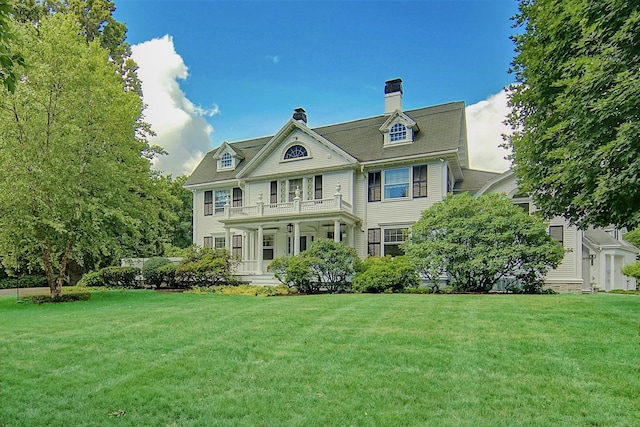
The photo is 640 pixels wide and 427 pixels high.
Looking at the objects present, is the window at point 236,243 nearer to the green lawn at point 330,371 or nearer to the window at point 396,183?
the window at point 396,183

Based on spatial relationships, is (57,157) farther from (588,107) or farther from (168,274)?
(588,107)

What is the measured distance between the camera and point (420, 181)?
17422 millimetres

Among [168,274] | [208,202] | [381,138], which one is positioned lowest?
[168,274]

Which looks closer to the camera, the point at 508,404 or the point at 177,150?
the point at 508,404

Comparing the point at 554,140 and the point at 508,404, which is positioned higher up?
the point at 554,140

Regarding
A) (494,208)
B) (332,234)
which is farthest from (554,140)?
(332,234)

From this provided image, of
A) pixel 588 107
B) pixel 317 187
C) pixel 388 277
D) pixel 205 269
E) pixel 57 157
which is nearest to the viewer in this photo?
pixel 588 107

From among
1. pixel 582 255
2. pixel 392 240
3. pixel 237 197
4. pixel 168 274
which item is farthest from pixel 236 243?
pixel 582 255

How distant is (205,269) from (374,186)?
8404mm

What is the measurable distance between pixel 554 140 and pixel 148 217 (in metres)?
13.9

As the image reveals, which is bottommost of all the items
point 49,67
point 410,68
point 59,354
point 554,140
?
point 59,354

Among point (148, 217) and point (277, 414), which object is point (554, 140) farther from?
point (148, 217)

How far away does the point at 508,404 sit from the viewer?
3531 millimetres

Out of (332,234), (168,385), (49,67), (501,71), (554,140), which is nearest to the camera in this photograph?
(168,385)
